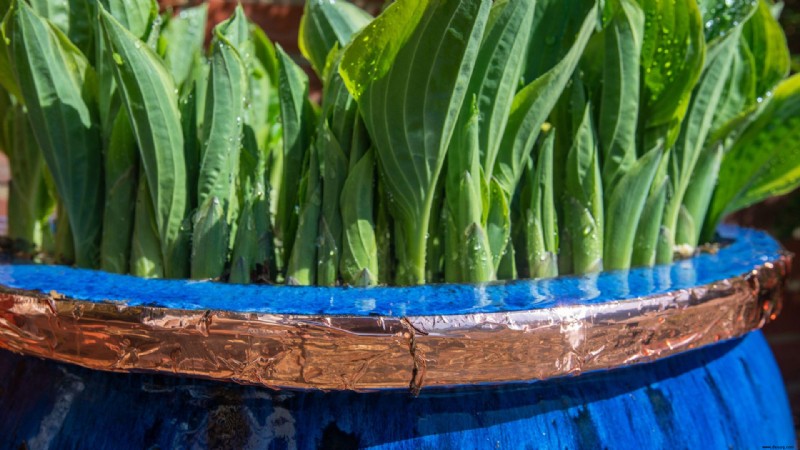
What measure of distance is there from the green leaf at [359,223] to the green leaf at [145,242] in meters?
0.20

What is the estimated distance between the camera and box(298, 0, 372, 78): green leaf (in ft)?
2.75

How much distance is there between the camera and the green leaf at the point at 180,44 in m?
0.88

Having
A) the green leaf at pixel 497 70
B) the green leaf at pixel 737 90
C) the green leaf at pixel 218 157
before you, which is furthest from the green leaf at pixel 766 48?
the green leaf at pixel 218 157

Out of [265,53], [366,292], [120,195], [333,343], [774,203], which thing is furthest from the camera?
[774,203]

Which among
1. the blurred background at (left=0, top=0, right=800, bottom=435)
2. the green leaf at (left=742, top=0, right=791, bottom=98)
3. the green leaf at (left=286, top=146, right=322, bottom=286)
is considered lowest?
the green leaf at (left=286, top=146, right=322, bottom=286)

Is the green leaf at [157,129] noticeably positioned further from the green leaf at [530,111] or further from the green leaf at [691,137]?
the green leaf at [691,137]

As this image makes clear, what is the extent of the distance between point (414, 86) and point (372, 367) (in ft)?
0.81

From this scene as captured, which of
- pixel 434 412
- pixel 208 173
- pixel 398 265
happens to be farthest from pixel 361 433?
pixel 208 173

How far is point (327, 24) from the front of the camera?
2.78 ft

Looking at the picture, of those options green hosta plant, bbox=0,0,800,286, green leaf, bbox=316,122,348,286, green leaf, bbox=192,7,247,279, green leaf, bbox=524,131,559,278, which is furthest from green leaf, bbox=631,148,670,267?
green leaf, bbox=192,7,247,279

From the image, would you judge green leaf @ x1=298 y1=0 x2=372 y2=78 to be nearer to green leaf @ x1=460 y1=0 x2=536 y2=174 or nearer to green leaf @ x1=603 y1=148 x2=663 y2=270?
green leaf @ x1=460 y1=0 x2=536 y2=174

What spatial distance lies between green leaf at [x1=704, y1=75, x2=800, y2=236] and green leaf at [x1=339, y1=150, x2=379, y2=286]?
0.52 metres

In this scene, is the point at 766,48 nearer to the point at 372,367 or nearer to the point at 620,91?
the point at 620,91

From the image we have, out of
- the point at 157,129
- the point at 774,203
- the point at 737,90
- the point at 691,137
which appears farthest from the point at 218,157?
the point at 774,203
